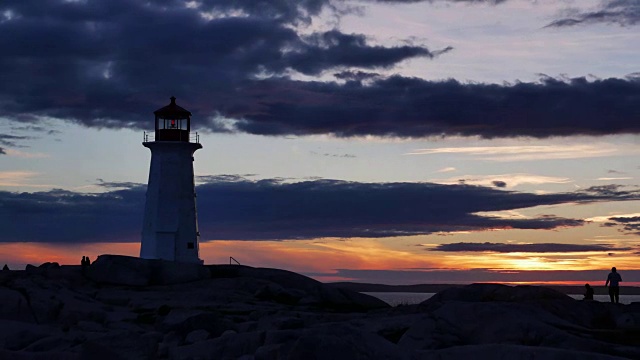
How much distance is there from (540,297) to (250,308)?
417 inches

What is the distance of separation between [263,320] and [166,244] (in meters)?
23.3

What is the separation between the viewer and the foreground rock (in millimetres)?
14180

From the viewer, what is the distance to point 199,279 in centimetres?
4062

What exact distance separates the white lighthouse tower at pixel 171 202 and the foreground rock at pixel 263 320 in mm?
3372

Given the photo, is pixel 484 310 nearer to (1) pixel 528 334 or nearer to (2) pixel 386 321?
(1) pixel 528 334

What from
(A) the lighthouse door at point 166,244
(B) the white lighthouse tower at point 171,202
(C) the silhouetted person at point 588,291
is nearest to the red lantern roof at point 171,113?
(B) the white lighthouse tower at point 171,202

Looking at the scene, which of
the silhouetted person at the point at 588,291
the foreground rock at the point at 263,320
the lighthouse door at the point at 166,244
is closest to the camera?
the foreground rock at the point at 263,320

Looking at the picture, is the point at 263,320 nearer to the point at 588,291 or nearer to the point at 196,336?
the point at 196,336

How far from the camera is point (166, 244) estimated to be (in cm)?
4512

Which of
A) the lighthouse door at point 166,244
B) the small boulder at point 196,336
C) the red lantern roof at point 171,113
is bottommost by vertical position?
the small boulder at point 196,336

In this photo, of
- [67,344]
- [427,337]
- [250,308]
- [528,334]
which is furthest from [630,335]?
[250,308]

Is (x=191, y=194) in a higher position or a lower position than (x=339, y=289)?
higher

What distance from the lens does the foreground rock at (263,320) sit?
1418cm

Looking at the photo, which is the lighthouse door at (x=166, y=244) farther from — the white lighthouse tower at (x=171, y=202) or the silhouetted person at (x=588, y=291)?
the silhouetted person at (x=588, y=291)
